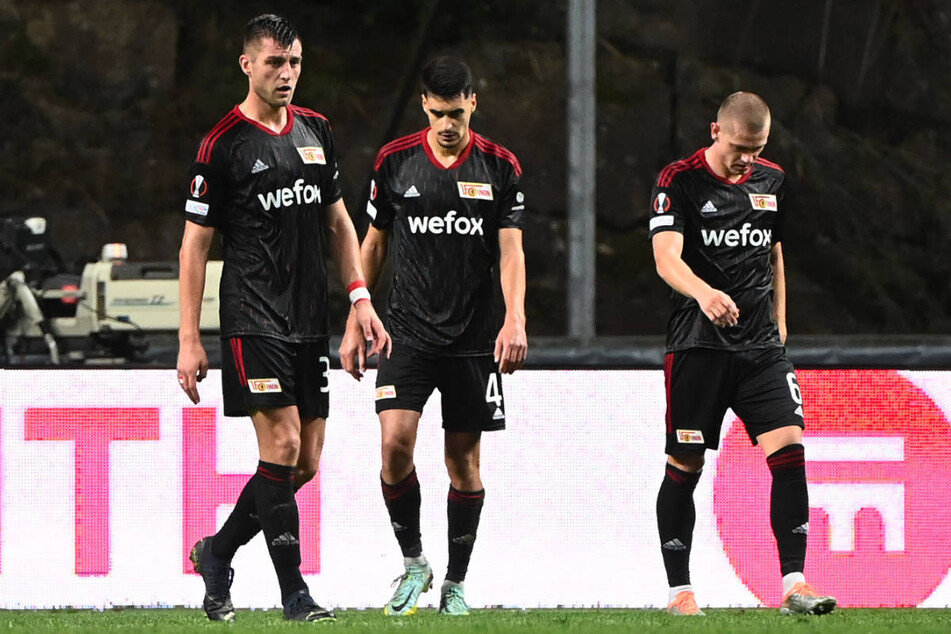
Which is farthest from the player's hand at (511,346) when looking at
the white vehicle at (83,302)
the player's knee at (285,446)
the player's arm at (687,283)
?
the white vehicle at (83,302)

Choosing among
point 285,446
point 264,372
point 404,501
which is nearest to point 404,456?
point 404,501

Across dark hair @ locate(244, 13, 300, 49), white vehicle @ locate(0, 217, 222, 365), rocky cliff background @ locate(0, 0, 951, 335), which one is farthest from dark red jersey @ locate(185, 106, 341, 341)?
rocky cliff background @ locate(0, 0, 951, 335)

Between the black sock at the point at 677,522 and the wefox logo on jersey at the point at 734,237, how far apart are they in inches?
28.0

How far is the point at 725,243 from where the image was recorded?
490 cm

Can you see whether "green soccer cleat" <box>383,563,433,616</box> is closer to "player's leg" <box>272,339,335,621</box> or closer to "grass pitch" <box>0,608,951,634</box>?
"grass pitch" <box>0,608,951,634</box>

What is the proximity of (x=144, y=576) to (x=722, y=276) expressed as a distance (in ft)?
7.22

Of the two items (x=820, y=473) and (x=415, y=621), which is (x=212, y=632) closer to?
(x=415, y=621)

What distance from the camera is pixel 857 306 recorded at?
9070 mm

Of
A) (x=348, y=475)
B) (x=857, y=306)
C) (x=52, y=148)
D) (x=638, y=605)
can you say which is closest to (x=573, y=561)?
(x=638, y=605)

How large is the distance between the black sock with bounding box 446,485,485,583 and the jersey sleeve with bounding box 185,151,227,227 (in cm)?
125

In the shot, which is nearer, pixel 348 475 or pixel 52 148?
pixel 348 475

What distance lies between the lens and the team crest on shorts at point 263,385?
442cm

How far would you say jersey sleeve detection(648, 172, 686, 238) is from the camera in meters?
4.85

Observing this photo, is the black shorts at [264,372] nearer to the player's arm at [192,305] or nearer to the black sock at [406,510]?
the player's arm at [192,305]
